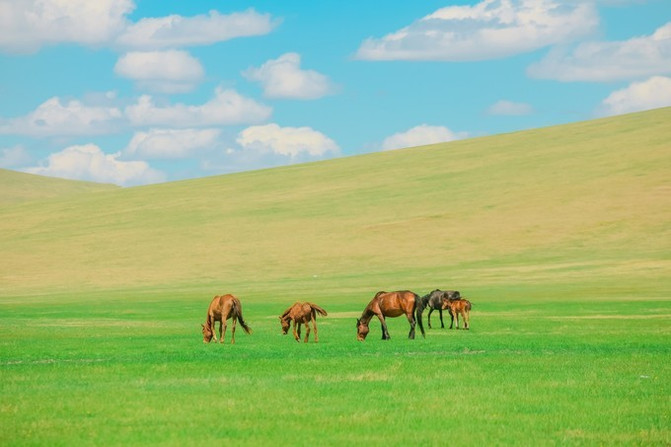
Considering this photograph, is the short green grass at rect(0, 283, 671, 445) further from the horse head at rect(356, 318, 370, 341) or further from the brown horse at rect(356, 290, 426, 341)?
the brown horse at rect(356, 290, 426, 341)

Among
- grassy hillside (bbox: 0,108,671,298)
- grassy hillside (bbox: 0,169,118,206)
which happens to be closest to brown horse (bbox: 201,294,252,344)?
grassy hillside (bbox: 0,108,671,298)

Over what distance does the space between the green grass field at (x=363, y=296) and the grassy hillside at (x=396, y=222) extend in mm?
336

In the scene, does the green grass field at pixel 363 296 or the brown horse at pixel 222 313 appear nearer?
the green grass field at pixel 363 296

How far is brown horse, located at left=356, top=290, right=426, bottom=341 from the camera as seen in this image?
28453 millimetres

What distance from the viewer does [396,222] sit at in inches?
3600

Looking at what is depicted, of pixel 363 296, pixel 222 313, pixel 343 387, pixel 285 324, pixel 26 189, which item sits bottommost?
pixel 343 387

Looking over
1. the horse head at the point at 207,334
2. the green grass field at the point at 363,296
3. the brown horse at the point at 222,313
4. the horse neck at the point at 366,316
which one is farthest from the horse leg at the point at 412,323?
the horse head at the point at 207,334

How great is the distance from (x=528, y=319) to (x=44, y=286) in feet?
155

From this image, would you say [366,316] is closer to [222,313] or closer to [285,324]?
[285,324]

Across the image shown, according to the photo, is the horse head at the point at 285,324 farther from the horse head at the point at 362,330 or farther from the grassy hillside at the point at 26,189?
the grassy hillside at the point at 26,189

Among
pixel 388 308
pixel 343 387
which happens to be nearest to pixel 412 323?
pixel 388 308

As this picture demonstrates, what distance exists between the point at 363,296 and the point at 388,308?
3027cm

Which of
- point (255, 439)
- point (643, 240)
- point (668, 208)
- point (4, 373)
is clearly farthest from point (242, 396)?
point (668, 208)

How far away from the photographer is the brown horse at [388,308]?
93.4 feet
